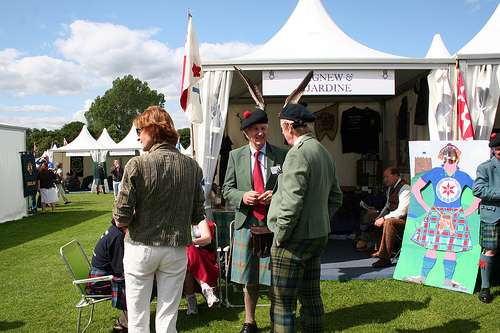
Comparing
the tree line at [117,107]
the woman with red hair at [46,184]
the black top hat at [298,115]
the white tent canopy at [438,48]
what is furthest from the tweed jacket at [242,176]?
the tree line at [117,107]

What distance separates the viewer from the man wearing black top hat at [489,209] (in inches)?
136

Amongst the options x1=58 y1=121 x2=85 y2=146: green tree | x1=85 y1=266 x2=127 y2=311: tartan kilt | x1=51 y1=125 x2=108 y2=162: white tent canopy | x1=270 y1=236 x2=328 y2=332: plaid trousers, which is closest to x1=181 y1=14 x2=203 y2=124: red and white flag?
x1=85 y1=266 x2=127 y2=311: tartan kilt

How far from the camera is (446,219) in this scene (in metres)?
4.01

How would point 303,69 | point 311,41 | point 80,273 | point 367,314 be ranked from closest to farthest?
point 80,273
point 367,314
point 303,69
point 311,41

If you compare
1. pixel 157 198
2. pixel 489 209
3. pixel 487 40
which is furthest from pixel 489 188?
pixel 487 40

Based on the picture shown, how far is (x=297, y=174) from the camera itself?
80.4 inches

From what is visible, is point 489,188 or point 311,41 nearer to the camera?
point 489,188

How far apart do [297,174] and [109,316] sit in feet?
8.59

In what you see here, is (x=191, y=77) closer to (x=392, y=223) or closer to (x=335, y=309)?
(x=335, y=309)

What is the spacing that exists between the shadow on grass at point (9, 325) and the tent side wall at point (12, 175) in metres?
7.49

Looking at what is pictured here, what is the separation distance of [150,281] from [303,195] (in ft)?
3.30

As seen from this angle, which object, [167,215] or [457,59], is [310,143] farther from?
[457,59]

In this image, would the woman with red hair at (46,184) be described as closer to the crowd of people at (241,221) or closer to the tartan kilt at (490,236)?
the crowd of people at (241,221)

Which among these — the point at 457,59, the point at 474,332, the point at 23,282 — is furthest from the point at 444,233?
the point at 23,282
